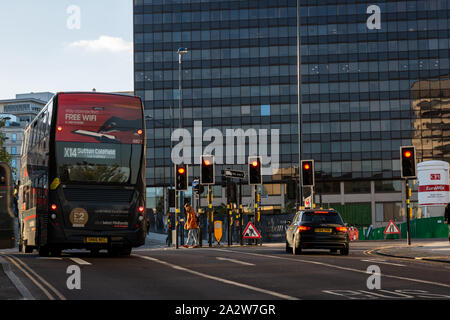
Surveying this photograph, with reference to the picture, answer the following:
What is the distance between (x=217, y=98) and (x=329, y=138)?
623 inches

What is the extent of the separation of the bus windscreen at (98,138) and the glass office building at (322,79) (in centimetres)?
8096

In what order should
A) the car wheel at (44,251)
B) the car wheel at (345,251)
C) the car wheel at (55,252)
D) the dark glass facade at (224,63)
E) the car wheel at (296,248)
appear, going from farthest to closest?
the dark glass facade at (224,63) < the car wheel at (345,251) < the car wheel at (296,248) < the car wheel at (55,252) < the car wheel at (44,251)

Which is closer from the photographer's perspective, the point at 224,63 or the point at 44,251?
the point at 44,251

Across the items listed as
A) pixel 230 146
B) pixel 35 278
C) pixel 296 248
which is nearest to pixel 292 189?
pixel 296 248

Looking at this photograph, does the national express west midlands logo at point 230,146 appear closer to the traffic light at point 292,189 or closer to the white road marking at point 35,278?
the traffic light at point 292,189

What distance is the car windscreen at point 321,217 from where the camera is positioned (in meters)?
23.7

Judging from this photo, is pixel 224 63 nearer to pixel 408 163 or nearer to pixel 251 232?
pixel 251 232

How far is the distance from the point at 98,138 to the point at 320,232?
7.58 m

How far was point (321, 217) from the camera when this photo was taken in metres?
23.8

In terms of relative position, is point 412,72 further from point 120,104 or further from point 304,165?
point 120,104

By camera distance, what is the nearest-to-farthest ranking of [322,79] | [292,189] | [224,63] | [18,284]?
[18,284] < [292,189] < [322,79] < [224,63]

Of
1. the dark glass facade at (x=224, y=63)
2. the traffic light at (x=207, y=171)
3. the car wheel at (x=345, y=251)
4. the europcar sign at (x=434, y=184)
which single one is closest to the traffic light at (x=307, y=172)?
the traffic light at (x=207, y=171)

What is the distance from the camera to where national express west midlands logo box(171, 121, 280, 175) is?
10212cm
